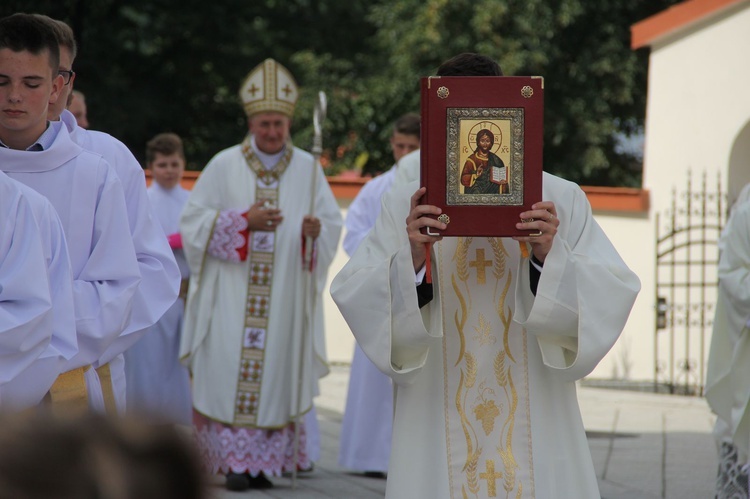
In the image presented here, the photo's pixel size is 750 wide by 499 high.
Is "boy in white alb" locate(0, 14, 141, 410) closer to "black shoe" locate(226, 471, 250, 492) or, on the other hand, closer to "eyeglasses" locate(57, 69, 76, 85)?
"eyeglasses" locate(57, 69, 76, 85)

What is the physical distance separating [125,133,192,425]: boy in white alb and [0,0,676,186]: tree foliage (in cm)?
1116

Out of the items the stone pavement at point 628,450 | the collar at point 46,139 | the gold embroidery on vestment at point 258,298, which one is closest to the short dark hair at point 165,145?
the gold embroidery on vestment at point 258,298

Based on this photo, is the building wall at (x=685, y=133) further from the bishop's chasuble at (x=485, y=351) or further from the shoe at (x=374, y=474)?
the bishop's chasuble at (x=485, y=351)

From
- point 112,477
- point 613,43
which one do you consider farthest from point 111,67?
point 112,477

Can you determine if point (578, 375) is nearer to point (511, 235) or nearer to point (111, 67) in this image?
point (511, 235)

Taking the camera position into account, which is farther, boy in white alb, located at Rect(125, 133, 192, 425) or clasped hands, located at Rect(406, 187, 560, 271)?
boy in white alb, located at Rect(125, 133, 192, 425)

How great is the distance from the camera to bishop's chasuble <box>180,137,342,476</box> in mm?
7238

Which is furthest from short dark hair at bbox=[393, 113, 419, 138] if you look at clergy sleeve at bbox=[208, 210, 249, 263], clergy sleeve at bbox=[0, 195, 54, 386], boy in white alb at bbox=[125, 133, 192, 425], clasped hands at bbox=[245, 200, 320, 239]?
clergy sleeve at bbox=[0, 195, 54, 386]

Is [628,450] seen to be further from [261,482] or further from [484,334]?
[484,334]

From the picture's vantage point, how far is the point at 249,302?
7.37 metres

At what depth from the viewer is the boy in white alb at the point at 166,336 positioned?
8062mm

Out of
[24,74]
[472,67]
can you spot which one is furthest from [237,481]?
[472,67]

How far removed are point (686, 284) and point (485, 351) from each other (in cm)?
900

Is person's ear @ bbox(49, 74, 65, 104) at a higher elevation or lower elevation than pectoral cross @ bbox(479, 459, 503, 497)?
higher
